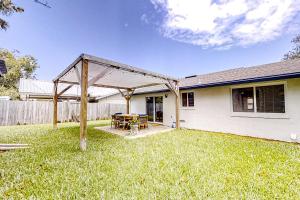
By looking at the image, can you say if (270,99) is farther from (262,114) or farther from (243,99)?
(243,99)

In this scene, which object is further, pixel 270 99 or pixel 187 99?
pixel 187 99

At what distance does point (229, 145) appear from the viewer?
6.01 metres

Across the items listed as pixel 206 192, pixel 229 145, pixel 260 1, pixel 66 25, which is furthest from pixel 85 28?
pixel 206 192

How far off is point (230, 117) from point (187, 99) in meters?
3.07

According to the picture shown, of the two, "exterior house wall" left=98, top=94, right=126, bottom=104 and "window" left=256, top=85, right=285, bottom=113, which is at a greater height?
"exterior house wall" left=98, top=94, right=126, bottom=104

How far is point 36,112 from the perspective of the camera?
518 inches

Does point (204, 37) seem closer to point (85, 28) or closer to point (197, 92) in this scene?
point (197, 92)

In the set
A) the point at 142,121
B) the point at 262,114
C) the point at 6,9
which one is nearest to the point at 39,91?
the point at 6,9

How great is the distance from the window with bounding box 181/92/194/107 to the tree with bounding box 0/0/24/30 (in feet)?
32.5

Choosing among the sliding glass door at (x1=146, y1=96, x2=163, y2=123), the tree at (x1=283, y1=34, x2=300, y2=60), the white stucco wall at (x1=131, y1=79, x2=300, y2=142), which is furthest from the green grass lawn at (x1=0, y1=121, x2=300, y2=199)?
the tree at (x1=283, y1=34, x2=300, y2=60)

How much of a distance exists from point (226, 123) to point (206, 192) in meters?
6.66

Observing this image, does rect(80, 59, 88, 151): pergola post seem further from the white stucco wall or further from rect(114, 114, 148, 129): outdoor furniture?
the white stucco wall

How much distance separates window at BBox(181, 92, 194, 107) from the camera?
10520 mm

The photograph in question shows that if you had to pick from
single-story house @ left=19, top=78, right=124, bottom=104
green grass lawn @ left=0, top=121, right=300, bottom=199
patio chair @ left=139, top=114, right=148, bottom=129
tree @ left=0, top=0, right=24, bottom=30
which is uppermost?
tree @ left=0, top=0, right=24, bottom=30
